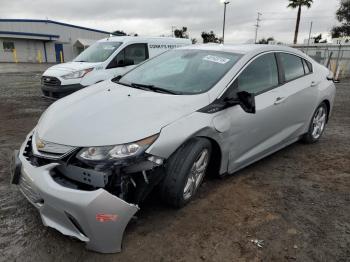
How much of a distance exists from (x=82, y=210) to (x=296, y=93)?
320 cm

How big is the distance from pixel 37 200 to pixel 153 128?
107cm

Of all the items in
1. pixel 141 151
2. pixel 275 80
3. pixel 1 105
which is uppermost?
pixel 275 80

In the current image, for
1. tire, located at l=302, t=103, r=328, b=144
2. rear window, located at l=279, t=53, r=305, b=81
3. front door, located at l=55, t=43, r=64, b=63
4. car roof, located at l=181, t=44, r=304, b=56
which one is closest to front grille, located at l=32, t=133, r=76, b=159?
car roof, located at l=181, t=44, r=304, b=56

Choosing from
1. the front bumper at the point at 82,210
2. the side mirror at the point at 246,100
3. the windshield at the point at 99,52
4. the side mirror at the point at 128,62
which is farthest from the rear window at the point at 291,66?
the windshield at the point at 99,52

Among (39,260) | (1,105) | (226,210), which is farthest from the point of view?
(1,105)

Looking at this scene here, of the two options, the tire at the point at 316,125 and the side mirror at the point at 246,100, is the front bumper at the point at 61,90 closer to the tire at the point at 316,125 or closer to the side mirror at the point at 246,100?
the tire at the point at 316,125

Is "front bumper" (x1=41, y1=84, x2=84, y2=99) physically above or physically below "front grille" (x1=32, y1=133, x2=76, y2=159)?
below

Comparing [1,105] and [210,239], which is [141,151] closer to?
[210,239]

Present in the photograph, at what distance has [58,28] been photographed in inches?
1793

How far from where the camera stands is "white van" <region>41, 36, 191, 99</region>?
8.09 meters

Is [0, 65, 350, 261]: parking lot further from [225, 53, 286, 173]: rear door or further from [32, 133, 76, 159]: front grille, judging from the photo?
[32, 133, 76, 159]: front grille

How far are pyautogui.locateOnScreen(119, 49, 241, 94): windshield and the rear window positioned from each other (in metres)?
0.89

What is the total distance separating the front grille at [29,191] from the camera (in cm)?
252

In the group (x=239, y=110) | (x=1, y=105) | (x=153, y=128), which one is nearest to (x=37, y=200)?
(x=153, y=128)
